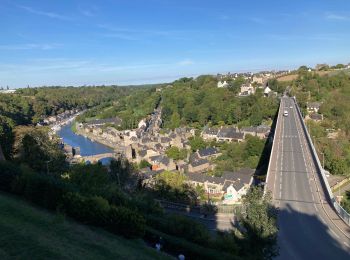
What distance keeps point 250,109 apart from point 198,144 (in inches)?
632

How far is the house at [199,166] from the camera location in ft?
123

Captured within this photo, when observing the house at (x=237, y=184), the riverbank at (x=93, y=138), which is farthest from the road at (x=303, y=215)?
the riverbank at (x=93, y=138)

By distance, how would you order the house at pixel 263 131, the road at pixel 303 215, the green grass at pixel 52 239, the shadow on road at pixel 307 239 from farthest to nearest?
the house at pixel 263 131 → the road at pixel 303 215 → the shadow on road at pixel 307 239 → the green grass at pixel 52 239

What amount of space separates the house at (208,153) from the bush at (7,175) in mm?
30402

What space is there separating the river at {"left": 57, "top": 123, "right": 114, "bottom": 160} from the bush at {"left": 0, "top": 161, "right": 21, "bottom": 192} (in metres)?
42.4

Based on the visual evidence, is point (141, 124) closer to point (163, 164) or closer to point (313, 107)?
point (313, 107)

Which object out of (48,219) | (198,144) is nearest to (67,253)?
(48,219)

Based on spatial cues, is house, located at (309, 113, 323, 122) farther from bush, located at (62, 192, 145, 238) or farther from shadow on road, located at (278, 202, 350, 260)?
bush, located at (62, 192, 145, 238)

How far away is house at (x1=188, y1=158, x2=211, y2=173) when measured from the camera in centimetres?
3738

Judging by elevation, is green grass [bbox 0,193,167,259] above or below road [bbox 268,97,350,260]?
above

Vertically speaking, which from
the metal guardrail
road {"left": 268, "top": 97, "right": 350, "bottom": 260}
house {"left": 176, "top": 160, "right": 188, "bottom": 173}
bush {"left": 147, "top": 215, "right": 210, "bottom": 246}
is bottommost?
house {"left": 176, "top": 160, "right": 188, "bottom": 173}

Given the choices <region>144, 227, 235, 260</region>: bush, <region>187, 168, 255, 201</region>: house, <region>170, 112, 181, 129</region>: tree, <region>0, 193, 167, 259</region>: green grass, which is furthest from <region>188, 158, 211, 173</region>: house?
<region>0, 193, 167, 259</region>: green grass

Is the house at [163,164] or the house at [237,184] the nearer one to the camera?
the house at [237,184]

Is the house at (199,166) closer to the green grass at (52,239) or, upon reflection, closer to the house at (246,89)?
the green grass at (52,239)
